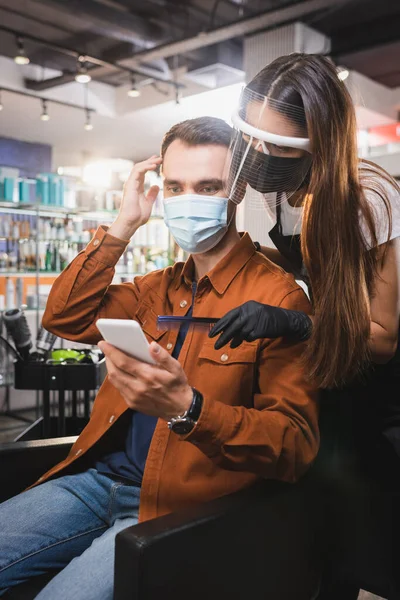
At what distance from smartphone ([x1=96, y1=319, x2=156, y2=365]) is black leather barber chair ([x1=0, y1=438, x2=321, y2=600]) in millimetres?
309

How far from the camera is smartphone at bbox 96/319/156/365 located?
97 cm

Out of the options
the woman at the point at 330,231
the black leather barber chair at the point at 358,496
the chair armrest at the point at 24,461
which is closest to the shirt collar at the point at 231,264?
the woman at the point at 330,231

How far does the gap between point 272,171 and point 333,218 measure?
192mm

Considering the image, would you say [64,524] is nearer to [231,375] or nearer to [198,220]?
[231,375]

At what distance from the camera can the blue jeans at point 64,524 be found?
1324 millimetres

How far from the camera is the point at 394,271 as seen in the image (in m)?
1.40

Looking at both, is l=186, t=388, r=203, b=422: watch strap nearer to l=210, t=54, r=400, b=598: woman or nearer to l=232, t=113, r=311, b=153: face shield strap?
l=210, t=54, r=400, b=598: woman

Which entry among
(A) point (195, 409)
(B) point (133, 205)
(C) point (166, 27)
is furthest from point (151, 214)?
(C) point (166, 27)

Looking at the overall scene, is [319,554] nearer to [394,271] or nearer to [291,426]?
[291,426]

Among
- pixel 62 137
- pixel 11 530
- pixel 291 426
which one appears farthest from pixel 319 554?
pixel 62 137

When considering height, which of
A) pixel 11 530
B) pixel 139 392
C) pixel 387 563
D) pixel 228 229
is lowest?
pixel 387 563

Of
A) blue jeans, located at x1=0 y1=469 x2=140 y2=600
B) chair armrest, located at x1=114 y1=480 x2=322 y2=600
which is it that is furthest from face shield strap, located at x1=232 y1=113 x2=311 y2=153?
blue jeans, located at x1=0 y1=469 x2=140 y2=600

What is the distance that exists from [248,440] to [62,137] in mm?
10372

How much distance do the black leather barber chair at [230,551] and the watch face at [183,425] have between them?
16 centimetres
